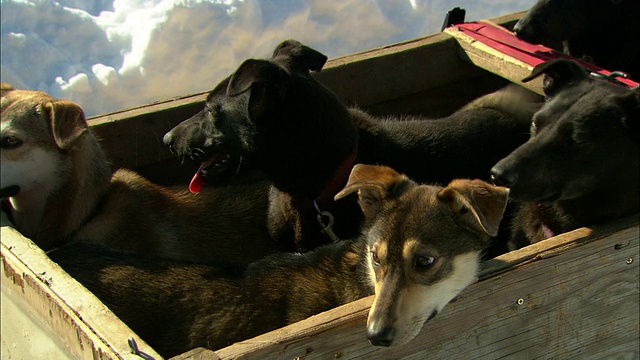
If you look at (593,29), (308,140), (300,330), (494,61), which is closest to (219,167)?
(308,140)

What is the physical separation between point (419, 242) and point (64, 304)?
4.60ft

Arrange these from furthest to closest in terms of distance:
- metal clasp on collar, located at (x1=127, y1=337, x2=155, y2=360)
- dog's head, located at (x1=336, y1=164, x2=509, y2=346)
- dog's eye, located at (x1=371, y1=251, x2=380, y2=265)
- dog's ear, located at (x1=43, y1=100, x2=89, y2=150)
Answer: dog's ear, located at (x1=43, y1=100, x2=89, y2=150)
dog's eye, located at (x1=371, y1=251, x2=380, y2=265)
dog's head, located at (x1=336, y1=164, x2=509, y2=346)
metal clasp on collar, located at (x1=127, y1=337, x2=155, y2=360)

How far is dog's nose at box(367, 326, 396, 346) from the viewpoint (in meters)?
2.73

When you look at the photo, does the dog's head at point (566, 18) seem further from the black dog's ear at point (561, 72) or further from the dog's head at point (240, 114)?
the dog's head at point (240, 114)

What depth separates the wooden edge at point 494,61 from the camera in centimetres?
512

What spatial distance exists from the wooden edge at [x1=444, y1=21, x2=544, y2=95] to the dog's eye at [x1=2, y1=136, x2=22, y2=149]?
→ 123 inches

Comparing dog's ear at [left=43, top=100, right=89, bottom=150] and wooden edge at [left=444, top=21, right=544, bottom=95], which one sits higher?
dog's ear at [left=43, top=100, right=89, bottom=150]

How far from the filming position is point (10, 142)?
167 inches

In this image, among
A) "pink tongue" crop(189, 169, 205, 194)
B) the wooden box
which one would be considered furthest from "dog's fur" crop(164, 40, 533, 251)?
the wooden box

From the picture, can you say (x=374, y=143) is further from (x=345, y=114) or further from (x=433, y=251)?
(x=433, y=251)

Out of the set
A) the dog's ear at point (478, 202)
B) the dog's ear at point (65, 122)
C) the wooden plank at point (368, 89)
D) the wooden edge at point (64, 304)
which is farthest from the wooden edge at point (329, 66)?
the dog's ear at point (478, 202)

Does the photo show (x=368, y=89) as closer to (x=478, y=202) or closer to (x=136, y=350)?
(x=478, y=202)

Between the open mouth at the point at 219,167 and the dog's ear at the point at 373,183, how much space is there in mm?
999

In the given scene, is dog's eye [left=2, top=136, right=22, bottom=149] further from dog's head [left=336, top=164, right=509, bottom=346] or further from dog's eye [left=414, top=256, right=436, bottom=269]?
dog's eye [left=414, top=256, right=436, bottom=269]
